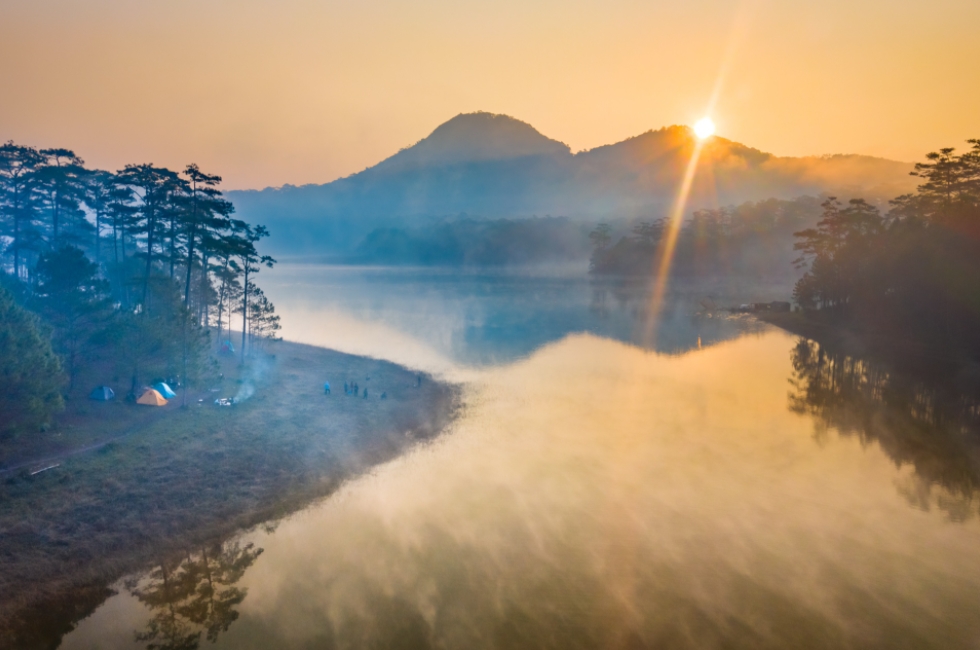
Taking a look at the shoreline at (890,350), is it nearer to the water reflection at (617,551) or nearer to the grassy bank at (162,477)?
the water reflection at (617,551)

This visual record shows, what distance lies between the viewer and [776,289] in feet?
418

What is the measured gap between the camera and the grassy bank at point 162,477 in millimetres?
18469

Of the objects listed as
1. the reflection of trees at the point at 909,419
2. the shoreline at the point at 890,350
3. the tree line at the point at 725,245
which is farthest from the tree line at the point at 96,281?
the tree line at the point at 725,245

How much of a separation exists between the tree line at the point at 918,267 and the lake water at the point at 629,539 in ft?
42.7

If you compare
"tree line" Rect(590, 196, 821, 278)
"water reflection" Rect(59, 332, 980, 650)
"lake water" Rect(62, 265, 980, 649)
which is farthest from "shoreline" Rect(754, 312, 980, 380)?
"tree line" Rect(590, 196, 821, 278)

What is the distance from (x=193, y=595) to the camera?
1809cm

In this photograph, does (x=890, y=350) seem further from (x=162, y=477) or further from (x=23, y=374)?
(x=23, y=374)

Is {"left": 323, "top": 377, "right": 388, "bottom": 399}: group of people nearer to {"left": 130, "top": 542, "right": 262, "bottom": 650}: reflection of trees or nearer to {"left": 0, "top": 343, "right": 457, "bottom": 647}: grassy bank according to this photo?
{"left": 0, "top": 343, "right": 457, "bottom": 647}: grassy bank

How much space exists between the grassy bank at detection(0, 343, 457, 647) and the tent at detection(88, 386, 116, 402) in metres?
0.70

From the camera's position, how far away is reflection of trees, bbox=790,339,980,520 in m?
25.8

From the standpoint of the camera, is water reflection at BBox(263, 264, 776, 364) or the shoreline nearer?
the shoreline

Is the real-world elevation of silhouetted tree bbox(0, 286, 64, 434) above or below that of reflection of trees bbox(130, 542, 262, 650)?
above

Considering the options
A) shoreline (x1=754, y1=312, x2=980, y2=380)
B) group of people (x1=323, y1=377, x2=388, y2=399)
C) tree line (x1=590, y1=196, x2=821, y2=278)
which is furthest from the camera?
tree line (x1=590, y1=196, x2=821, y2=278)

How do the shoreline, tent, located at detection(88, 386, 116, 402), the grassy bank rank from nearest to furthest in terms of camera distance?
the grassy bank, tent, located at detection(88, 386, 116, 402), the shoreline
